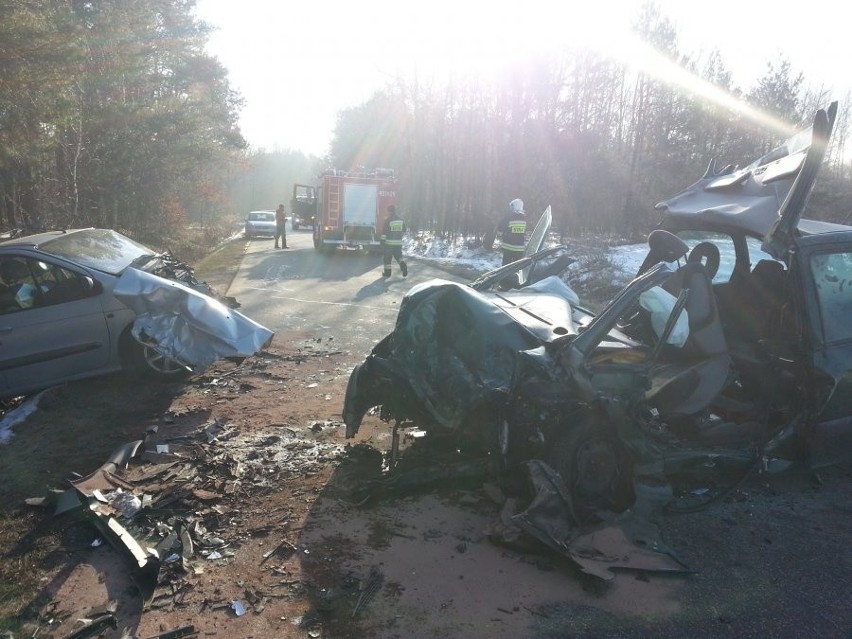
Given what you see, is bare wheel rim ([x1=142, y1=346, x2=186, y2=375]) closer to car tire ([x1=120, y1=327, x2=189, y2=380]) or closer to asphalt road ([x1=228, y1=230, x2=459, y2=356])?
car tire ([x1=120, y1=327, x2=189, y2=380])

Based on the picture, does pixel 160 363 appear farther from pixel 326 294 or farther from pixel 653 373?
pixel 326 294

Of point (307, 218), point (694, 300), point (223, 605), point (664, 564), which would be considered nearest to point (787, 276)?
point (694, 300)

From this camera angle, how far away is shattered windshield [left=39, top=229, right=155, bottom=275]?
20.9 feet

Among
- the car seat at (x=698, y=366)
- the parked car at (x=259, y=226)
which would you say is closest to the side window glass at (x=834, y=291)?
the car seat at (x=698, y=366)

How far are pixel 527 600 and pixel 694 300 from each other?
7.55ft

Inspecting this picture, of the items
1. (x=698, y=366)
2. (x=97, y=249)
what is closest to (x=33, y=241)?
(x=97, y=249)

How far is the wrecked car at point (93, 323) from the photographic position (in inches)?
234

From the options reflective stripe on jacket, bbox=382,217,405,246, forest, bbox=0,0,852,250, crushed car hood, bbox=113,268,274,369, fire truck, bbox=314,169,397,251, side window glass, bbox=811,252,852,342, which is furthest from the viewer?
fire truck, bbox=314,169,397,251

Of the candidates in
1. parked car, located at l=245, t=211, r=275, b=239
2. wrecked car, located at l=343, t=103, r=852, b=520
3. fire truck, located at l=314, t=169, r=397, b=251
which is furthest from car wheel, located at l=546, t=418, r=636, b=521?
parked car, located at l=245, t=211, r=275, b=239

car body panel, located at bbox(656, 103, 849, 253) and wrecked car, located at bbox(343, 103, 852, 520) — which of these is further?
car body panel, located at bbox(656, 103, 849, 253)

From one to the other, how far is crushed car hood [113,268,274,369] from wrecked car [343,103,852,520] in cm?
208

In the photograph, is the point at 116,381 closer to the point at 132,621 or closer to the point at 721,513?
the point at 132,621

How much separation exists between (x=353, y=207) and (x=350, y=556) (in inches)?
745

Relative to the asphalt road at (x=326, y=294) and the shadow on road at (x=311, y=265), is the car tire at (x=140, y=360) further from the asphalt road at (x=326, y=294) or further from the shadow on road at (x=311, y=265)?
the shadow on road at (x=311, y=265)
